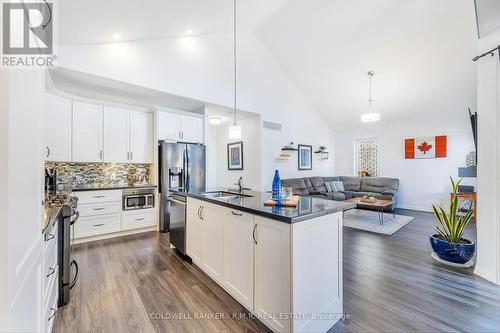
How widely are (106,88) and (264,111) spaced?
3532 millimetres

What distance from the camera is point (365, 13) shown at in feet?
13.4

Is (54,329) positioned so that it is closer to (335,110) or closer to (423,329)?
(423,329)

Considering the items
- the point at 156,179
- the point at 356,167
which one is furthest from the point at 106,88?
the point at 356,167

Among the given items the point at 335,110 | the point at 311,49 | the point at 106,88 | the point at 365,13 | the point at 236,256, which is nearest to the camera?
the point at 236,256

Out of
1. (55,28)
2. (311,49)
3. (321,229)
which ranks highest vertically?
(311,49)

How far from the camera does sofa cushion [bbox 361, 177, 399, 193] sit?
6330mm

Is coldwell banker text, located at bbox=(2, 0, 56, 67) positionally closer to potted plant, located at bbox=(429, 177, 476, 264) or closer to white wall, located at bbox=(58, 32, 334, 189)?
white wall, located at bbox=(58, 32, 334, 189)

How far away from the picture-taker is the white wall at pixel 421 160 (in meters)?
5.61

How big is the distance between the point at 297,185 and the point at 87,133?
5.11 meters

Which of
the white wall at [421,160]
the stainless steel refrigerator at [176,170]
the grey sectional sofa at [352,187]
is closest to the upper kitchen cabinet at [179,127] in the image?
the stainless steel refrigerator at [176,170]

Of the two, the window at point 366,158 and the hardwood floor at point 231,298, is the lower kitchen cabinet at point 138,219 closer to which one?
the hardwood floor at point 231,298

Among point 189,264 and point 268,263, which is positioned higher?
point 268,263

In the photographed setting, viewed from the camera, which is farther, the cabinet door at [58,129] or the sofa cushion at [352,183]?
the sofa cushion at [352,183]

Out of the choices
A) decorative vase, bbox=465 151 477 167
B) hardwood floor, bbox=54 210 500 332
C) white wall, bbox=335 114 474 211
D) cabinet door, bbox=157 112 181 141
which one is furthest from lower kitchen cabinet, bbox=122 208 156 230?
decorative vase, bbox=465 151 477 167
